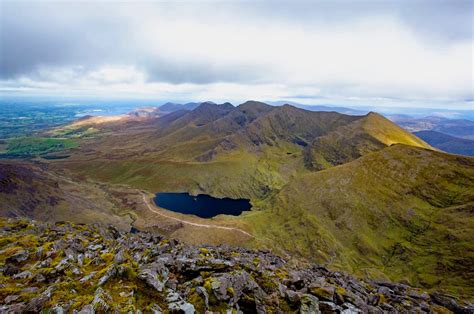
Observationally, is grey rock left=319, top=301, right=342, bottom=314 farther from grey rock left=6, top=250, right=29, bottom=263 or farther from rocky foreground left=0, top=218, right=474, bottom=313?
grey rock left=6, top=250, right=29, bottom=263

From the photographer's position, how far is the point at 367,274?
12162cm

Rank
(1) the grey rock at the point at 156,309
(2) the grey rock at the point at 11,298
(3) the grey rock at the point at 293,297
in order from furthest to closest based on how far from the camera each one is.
Result: (3) the grey rock at the point at 293,297, (1) the grey rock at the point at 156,309, (2) the grey rock at the point at 11,298

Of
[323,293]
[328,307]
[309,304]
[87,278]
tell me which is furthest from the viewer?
[323,293]

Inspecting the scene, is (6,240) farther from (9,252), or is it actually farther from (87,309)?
(87,309)

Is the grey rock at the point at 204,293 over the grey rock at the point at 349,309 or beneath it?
over

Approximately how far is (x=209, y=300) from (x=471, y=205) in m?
171

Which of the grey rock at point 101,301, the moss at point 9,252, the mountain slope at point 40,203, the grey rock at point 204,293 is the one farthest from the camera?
the mountain slope at point 40,203

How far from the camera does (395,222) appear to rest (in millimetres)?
155250

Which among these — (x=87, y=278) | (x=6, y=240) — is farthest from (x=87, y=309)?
(x=6, y=240)

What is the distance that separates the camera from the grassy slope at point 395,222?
392 feet

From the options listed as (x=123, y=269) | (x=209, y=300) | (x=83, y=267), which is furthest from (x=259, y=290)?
(x=83, y=267)

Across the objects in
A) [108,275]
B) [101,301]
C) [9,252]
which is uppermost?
[101,301]

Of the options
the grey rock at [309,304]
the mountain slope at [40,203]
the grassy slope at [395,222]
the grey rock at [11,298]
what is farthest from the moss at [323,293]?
the mountain slope at [40,203]

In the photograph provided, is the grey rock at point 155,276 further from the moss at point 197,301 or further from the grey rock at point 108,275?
the moss at point 197,301
